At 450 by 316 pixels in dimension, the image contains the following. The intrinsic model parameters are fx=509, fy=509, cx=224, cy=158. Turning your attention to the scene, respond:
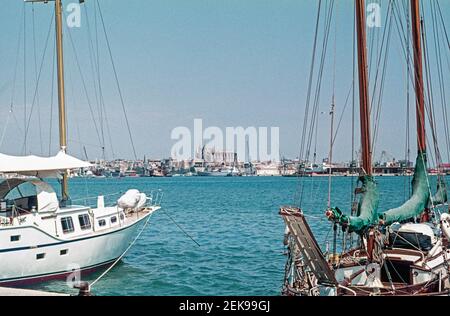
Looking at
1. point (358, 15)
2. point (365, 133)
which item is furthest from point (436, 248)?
point (358, 15)

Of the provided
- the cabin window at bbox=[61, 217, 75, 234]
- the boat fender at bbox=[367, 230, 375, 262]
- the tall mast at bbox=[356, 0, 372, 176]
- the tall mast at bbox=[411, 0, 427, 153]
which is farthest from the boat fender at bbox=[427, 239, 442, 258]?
the cabin window at bbox=[61, 217, 75, 234]

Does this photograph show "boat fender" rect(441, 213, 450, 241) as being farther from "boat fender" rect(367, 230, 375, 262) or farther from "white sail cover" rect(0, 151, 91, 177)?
"white sail cover" rect(0, 151, 91, 177)

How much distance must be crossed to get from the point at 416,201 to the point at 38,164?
10.8m

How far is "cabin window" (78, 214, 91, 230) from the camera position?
51.3 ft

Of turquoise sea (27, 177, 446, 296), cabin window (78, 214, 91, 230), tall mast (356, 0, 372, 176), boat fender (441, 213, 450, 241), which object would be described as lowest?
turquoise sea (27, 177, 446, 296)

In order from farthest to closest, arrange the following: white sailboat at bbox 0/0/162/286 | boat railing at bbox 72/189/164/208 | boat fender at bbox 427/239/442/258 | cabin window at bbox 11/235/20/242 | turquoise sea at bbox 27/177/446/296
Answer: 1. boat railing at bbox 72/189/164/208
2. turquoise sea at bbox 27/177/446/296
3. white sailboat at bbox 0/0/162/286
4. cabin window at bbox 11/235/20/242
5. boat fender at bbox 427/239/442/258

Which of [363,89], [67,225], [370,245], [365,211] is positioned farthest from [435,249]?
[67,225]

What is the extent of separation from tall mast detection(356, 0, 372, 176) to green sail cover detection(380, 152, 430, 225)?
135cm

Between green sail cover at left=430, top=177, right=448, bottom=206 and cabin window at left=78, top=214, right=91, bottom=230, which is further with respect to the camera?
cabin window at left=78, top=214, right=91, bottom=230

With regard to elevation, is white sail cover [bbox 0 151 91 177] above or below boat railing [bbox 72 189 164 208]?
above

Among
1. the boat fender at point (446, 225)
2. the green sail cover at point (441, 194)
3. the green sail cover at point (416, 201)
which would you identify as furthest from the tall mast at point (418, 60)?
the boat fender at point (446, 225)
